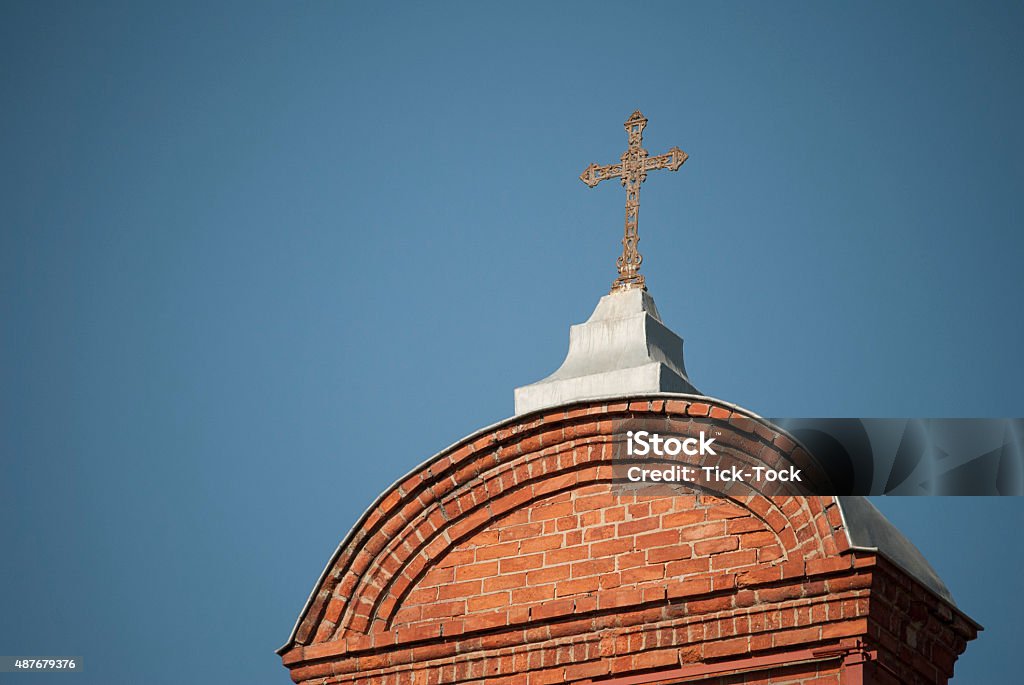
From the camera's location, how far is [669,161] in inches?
496

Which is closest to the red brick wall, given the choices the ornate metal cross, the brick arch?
the brick arch

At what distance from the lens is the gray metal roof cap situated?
10.1 meters

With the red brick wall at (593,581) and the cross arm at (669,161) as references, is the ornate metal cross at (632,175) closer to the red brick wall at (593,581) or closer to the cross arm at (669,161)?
the cross arm at (669,161)

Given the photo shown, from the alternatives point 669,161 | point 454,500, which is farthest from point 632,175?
point 454,500

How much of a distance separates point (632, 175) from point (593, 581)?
335 centimetres

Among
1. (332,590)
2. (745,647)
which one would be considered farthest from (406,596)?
(745,647)

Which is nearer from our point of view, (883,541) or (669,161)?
(883,541)

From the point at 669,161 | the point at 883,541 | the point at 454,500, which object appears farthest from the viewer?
the point at 669,161

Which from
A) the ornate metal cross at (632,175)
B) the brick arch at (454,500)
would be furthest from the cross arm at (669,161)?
the brick arch at (454,500)

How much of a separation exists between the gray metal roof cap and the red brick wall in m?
0.11

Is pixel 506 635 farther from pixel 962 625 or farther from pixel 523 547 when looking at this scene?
pixel 962 625

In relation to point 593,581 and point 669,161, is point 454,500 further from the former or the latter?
point 669,161

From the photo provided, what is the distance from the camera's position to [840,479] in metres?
10.4

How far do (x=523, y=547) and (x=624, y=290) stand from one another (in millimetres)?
2154
